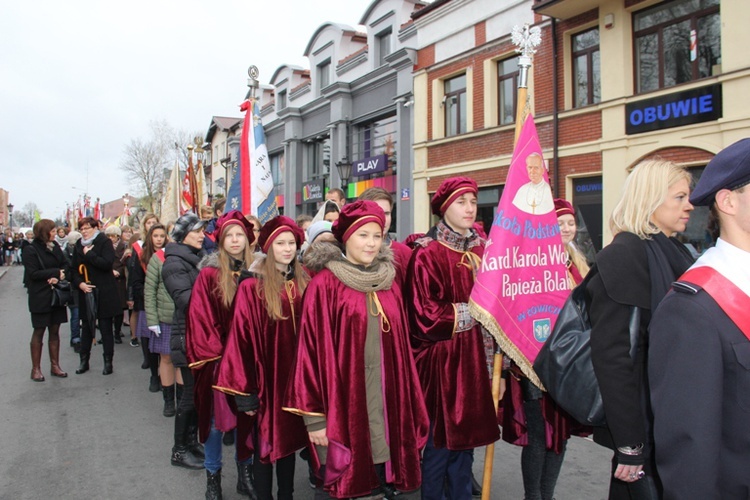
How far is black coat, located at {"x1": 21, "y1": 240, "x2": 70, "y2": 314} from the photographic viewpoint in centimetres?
706

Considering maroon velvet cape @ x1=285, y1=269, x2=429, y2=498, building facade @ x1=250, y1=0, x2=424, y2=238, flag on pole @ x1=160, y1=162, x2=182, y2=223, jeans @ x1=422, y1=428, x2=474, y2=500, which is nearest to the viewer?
maroon velvet cape @ x1=285, y1=269, x2=429, y2=498

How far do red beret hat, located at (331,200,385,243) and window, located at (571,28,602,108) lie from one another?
10926 millimetres

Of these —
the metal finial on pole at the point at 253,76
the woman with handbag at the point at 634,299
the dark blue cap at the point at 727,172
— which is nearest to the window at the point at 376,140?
the metal finial on pole at the point at 253,76

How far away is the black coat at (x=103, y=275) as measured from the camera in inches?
300

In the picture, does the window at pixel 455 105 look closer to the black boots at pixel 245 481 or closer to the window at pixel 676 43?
the window at pixel 676 43

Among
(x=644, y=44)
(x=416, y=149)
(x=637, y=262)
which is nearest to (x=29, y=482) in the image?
(x=637, y=262)

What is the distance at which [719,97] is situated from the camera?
10047 millimetres

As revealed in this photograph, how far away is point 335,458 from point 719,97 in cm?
1042

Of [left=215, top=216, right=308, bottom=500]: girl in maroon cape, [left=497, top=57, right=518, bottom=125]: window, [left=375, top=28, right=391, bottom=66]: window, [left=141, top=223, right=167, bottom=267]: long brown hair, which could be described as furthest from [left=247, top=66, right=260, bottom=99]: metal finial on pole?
[left=375, top=28, right=391, bottom=66]: window

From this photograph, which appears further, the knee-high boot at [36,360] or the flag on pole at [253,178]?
the knee-high boot at [36,360]

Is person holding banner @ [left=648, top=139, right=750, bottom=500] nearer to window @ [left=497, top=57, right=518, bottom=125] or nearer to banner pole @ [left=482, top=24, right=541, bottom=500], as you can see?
banner pole @ [left=482, top=24, right=541, bottom=500]

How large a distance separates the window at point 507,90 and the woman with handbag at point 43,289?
1102 centimetres

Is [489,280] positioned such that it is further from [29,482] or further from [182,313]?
[29,482]

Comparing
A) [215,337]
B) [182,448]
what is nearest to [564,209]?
[215,337]
